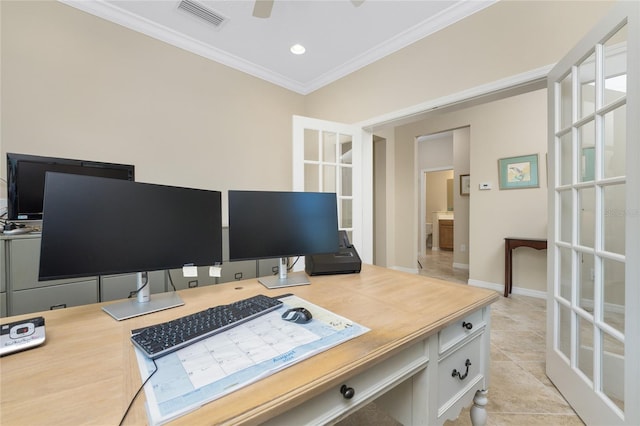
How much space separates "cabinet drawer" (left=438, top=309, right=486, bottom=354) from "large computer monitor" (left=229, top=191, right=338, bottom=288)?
2.02 feet

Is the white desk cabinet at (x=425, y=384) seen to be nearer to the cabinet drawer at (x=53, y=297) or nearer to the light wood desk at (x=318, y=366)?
the light wood desk at (x=318, y=366)

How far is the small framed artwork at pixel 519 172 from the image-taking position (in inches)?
134

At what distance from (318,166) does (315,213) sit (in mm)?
1423

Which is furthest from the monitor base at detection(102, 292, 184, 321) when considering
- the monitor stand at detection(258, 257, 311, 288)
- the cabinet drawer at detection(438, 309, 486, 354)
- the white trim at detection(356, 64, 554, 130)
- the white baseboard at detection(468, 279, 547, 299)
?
the white baseboard at detection(468, 279, 547, 299)

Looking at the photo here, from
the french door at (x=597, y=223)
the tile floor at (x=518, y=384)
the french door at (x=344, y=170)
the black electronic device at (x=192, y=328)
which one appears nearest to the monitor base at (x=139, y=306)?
the black electronic device at (x=192, y=328)

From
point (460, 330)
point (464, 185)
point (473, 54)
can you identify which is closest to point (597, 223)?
point (460, 330)

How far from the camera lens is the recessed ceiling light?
8.52ft

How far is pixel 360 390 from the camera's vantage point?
69 cm

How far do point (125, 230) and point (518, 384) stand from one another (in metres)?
2.43

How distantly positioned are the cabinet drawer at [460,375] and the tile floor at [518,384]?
55cm

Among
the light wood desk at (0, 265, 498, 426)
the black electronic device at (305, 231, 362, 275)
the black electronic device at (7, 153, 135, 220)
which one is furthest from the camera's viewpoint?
the black electronic device at (7, 153, 135, 220)

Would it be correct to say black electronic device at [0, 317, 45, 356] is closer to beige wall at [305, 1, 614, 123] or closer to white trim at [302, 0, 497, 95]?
beige wall at [305, 1, 614, 123]

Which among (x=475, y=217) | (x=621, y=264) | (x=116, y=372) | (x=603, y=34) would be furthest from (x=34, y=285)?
(x=475, y=217)

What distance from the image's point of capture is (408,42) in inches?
96.3
